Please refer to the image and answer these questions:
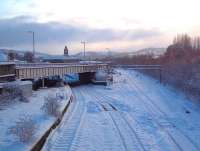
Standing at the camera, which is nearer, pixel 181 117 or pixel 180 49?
pixel 181 117

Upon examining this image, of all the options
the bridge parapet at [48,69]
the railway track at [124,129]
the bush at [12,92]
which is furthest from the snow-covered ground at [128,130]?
the bridge parapet at [48,69]

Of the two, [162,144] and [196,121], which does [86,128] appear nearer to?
[162,144]

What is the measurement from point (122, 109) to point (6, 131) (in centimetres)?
1654

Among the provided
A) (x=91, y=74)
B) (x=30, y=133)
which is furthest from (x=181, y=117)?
(x=91, y=74)

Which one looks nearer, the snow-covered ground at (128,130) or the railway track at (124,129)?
the snow-covered ground at (128,130)

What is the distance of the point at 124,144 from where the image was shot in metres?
19.2

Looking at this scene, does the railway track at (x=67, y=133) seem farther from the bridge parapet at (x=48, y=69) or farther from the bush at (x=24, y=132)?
the bridge parapet at (x=48, y=69)

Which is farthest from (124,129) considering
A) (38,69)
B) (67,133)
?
(38,69)

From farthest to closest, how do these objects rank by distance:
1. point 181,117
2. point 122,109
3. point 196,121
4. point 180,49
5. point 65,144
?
point 180,49, point 122,109, point 181,117, point 196,121, point 65,144

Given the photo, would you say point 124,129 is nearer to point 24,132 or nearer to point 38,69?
point 24,132

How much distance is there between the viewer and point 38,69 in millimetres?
52219

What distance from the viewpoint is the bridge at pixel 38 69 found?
44.2 m

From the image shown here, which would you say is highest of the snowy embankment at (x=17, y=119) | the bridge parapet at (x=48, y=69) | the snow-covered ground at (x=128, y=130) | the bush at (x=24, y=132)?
the bridge parapet at (x=48, y=69)

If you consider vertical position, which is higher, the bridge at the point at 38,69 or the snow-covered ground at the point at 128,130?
the bridge at the point at 38,69
